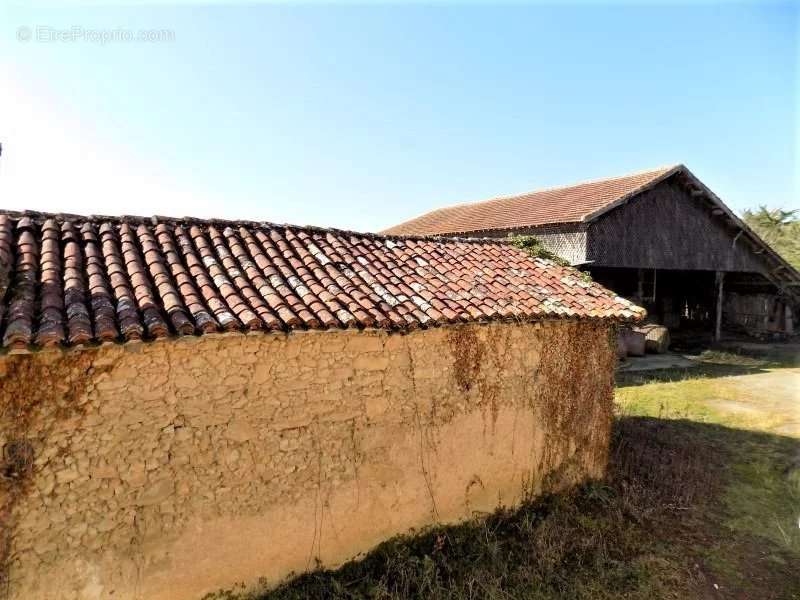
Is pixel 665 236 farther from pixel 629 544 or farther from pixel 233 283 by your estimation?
pixel 233 283

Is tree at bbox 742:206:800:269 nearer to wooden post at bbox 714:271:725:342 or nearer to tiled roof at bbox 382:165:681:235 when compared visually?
wooden post at bbox 714:271:725:342

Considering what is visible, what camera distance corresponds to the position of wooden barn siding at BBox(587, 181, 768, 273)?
15.8 m

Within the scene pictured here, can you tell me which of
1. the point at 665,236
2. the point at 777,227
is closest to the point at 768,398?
the point at 665,236

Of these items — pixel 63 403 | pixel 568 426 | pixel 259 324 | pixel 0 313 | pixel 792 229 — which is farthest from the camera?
pixel 792 229

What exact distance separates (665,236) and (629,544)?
14.3m

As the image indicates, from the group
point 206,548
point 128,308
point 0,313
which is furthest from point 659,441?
point 0,313

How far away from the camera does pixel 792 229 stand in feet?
131

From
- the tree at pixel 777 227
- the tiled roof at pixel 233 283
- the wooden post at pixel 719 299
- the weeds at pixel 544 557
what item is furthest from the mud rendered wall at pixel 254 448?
the tree at pixel 777 227

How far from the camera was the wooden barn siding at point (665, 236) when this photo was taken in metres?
15.8

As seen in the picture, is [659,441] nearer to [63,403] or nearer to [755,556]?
[755,556]

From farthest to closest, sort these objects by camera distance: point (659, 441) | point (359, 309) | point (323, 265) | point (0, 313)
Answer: point (659, 441) < point (323, 265) < point (359, 309) < point (0, 313)

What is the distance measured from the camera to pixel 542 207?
1864 centimetres

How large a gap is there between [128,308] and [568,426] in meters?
6.20

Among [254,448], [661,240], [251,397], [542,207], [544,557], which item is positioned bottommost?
[544,557]
